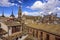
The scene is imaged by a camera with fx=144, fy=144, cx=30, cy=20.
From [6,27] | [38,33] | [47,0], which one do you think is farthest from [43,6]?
[6,27]

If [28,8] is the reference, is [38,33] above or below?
below

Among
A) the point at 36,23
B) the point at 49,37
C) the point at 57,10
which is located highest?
the point at 57,10

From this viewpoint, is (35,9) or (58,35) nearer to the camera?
(58,35)

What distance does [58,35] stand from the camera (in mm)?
3383

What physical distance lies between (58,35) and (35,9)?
0.97m

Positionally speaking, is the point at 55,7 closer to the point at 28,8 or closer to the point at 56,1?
the point at 56,1

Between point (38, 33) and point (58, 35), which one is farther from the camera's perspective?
point (38, 33)

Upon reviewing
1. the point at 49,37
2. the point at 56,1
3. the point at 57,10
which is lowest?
the point at 49,37

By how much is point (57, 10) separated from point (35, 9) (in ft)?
1.91

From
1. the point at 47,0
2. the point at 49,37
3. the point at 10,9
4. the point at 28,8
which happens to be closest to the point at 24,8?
the point at 28,8

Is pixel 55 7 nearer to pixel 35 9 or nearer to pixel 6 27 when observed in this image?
pixel 35 9

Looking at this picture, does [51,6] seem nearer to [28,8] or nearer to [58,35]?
[28,8]

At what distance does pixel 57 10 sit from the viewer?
3768mm

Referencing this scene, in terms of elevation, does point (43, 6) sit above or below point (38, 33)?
above
